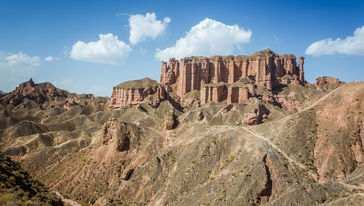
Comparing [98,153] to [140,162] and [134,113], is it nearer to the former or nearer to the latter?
[140,162]

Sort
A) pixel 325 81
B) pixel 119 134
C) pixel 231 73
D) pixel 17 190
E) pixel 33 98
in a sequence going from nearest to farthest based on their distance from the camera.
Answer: pixel 17 190 → pixel 119 134 → pixel 231 73 → pixel 325 81 → pixel 33 98

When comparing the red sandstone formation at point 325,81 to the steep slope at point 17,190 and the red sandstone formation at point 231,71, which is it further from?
the steep slope at point 17,190

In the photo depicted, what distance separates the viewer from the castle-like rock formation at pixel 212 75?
127 m

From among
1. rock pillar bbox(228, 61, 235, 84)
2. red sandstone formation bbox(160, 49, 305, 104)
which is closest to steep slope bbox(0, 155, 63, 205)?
red sandstone formation bbox(160, 49, 305, 104)

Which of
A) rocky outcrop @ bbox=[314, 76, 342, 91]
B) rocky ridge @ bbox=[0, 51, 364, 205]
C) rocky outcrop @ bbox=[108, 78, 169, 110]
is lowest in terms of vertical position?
rocky ridge @ bbox=[0, 51, 364, 205]

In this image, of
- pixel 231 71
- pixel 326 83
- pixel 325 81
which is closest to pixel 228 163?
pixel 231 71

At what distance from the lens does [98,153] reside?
197 feet

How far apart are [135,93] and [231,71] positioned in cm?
4730

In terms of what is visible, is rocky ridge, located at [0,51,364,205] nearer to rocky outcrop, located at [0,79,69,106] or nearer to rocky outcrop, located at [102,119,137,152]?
rocky outcrop, located at [102,119,137,152]

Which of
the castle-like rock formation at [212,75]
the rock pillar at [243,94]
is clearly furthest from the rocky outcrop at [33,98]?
the rock pillar at [243,94]

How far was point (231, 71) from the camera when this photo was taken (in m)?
135

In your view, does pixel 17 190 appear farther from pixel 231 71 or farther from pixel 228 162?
pixel 231 71

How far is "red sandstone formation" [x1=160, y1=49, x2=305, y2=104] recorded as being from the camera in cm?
13050

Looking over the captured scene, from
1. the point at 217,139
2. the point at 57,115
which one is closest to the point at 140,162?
the point at 217,139
